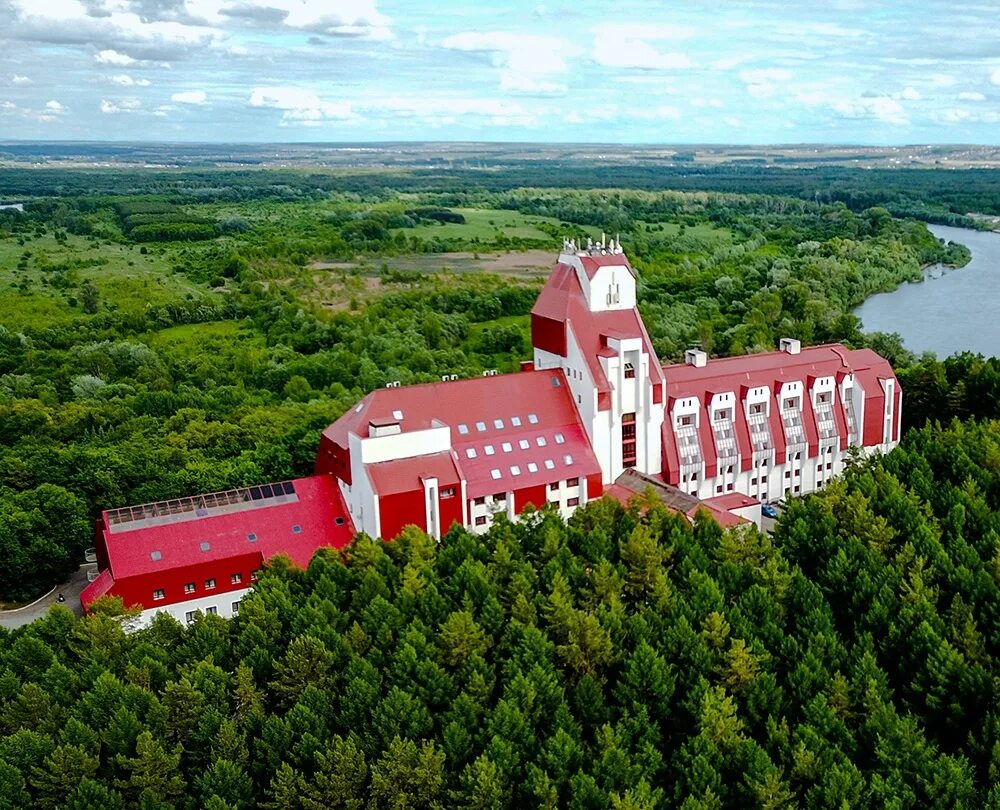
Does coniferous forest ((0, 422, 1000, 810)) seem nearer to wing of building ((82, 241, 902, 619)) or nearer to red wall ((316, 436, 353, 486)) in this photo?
wing of building ((82, 241, 902, 619))

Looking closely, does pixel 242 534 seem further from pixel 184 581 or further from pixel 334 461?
pixel 334 461

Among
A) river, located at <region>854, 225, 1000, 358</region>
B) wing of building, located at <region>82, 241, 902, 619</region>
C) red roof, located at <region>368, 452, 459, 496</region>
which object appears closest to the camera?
wing of building, located at <region>82, 241, 902, 619</region>

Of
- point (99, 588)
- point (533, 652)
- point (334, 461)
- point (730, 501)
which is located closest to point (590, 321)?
point (730, 501)

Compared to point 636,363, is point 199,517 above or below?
below

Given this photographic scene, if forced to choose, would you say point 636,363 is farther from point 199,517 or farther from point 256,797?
point 256,797

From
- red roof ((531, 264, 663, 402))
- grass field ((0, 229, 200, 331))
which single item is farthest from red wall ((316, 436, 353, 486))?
grass field ((0, 229, 200, 331))

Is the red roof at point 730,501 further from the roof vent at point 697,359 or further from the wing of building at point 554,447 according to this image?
the roof vent at point 697,359

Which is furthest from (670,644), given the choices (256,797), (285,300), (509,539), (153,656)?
(285,300)
